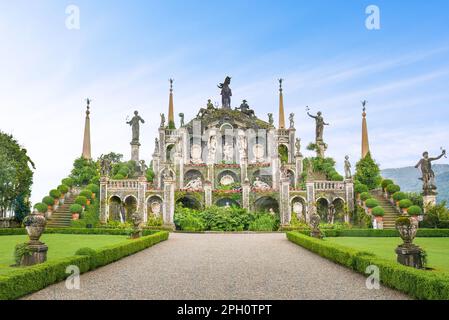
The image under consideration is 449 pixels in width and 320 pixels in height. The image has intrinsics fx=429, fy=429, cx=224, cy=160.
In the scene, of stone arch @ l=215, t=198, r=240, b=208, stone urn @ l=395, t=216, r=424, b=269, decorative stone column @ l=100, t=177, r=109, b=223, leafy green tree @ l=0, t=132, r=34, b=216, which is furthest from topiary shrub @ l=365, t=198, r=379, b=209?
leafy green tree @ l=0, t=132, r=34, b=216

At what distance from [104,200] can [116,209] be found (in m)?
2.74

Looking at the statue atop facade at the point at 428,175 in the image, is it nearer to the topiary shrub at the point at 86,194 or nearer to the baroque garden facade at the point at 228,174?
the baroque garden facade at the point at 228,174

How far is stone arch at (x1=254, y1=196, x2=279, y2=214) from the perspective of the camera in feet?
141

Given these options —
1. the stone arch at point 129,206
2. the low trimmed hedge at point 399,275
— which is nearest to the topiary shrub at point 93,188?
the stone arch at point 129,206

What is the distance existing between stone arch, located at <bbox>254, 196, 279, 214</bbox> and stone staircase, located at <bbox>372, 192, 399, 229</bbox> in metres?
9.73

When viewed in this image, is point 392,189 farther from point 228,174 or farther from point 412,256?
point 412,256

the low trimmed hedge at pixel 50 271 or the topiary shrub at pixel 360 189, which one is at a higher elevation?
the topiary shrub at pixel 360 189

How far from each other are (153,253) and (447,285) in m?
13.2

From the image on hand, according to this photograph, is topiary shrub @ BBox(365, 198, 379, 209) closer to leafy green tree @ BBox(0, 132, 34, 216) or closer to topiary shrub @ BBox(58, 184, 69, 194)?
topiary shrub @ BBox(58, 184, 69, 194)

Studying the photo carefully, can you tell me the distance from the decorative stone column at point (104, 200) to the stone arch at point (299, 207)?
57.4 ft

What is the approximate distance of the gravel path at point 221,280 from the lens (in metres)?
9.95

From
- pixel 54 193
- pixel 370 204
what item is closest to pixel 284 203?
pixel 370 204
